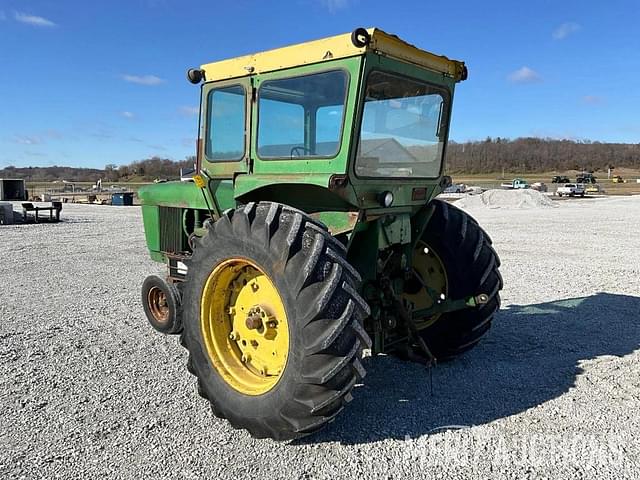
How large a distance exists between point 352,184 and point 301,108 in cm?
80

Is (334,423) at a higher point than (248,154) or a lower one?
lower

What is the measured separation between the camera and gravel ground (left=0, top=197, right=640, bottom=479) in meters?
3.26

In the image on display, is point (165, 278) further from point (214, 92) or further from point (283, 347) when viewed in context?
point (283, 347)

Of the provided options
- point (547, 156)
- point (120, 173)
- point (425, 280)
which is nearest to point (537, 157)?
point (547, 156)

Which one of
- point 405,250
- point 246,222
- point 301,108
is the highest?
point 301,108

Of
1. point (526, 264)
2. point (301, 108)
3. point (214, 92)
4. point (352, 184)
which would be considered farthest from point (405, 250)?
point (526, 264)

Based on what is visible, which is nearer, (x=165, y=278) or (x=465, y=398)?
(x=465, y=398)

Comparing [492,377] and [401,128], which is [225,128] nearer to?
[401,128]

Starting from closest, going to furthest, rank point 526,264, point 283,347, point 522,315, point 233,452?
point 233,452
point 283,347
point 522,315
point 526,264

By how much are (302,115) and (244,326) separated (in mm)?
1608

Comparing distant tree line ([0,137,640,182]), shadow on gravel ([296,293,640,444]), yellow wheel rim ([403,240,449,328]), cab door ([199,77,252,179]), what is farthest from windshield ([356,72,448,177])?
distant tree line ([0,137,640,182])

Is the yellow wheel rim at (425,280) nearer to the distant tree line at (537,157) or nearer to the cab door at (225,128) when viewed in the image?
the cab door at (225,128)

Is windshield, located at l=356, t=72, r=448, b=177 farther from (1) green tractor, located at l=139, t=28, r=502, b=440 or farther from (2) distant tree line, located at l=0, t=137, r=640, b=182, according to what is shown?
(2) distant tree line, located at l=0, t=137, r=640, b=182

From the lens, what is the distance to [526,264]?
10398 mm
